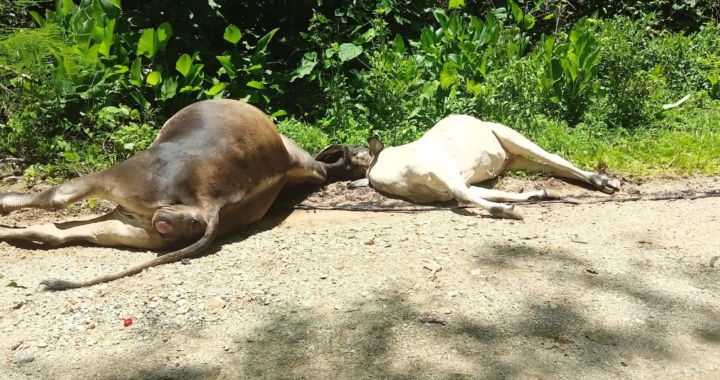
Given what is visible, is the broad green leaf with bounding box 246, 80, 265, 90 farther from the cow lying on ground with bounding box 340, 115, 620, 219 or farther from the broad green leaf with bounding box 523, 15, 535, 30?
the broad green leaf with bounding box 523, 15, 535, 30

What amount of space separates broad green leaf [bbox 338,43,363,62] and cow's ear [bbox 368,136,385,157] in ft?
5.53

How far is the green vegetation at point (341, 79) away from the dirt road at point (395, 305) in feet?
5.76

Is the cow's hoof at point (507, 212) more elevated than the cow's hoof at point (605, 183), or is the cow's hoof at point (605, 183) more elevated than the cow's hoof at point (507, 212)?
the cow's hoof at point (507, 212)

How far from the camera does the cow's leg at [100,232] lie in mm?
4555

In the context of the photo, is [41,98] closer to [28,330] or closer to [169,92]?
[169,92]

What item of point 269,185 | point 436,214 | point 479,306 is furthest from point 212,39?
point 479,306

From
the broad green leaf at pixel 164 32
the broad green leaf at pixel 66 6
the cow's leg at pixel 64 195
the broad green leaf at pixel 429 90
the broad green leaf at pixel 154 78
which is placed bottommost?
the cow's leg at pixel 64 195

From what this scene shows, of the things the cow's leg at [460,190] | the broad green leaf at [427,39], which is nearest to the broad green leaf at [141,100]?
the cow's leg at [460,190]

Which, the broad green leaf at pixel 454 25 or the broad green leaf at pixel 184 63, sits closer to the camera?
the broad green leaf at pixel 184 63

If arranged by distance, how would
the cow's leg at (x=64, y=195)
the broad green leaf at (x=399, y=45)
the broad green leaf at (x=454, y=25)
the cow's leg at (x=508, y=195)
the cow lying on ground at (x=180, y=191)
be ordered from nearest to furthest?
1. the cow lying on ground at (x=180, y=191)
2. the cow's leg at (x=64, y=195)
3. the cow's leg at (x=508, y=195)
4. the broad green leaf at (x=399, y=45)
5. the broad green leaf at (x=454, y=25)

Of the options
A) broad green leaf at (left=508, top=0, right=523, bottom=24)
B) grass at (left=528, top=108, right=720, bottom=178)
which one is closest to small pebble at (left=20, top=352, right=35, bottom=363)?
grass at (left=528, top=108, right=720, bottom=178)

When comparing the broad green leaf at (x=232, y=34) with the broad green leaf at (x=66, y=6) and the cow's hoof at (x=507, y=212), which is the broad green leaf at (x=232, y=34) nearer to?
the broad green leaf at (x=66, y=6)

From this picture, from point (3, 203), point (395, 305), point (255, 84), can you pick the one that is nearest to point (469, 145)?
point (395, 305)

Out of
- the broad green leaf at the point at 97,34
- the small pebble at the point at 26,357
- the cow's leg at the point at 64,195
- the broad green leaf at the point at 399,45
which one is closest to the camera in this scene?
the small pebble at the point at 26,357
